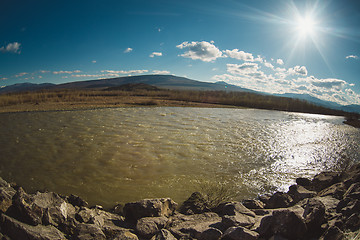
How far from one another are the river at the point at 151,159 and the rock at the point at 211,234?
4.68 feet

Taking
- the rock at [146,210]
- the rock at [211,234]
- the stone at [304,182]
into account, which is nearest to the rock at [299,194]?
the stone at [304,182]

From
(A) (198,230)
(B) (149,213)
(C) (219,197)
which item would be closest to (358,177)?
(C) (219,197)

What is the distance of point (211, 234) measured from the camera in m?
2.80

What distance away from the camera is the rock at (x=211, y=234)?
2.77 m

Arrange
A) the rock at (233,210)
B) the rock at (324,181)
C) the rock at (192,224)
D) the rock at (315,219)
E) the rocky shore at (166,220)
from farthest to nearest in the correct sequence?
the rock at (324,181) < the rock at (233,210) < the rock at (192,224) < the rock at (315,219) < the rocky shore at (166,220)

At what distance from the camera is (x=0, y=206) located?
2629 mm

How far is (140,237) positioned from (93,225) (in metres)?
0.70

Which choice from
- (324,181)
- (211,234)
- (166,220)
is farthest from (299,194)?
(166,220)

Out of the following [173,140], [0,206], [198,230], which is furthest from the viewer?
[173,140]

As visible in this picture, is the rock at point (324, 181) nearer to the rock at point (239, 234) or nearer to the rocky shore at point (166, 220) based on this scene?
the rocky shore at point (166, 220)

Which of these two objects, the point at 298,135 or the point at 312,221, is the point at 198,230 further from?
the point at 298,135

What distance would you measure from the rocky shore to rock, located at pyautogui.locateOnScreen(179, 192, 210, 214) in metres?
0.02

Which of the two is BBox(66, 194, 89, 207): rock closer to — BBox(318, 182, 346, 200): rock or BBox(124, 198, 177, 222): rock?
BBox(124, 198, 177, 222): rock

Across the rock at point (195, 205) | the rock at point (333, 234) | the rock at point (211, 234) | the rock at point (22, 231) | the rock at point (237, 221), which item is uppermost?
the rock at point (333, 234)
